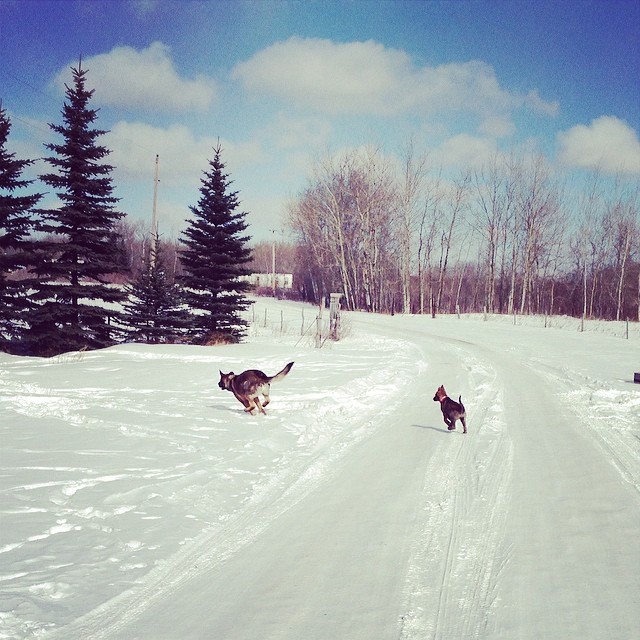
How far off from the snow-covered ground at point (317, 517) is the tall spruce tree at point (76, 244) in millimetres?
10131

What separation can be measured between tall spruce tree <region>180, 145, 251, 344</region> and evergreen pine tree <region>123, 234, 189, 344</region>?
3.89ft

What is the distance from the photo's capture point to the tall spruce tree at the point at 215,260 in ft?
69.8

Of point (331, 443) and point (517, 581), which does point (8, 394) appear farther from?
point (517, 581)

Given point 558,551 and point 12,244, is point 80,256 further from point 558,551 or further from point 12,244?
point 558,551

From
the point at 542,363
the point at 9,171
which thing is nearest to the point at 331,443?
the point at 542,363

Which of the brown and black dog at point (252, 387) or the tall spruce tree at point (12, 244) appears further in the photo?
the tall spruce tree at point (12, 244)

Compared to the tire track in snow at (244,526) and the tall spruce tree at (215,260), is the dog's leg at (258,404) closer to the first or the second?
the tire track in snow at (244,526)

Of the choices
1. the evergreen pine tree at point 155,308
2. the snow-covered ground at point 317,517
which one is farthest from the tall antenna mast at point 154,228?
the snow-covered ground at point 317,517

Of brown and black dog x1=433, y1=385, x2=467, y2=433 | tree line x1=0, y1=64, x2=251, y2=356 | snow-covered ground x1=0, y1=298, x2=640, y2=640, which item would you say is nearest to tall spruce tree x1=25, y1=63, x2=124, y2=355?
tree line x1=0, y1=64, x2=251, y2=356

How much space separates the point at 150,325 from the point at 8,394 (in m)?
13.4

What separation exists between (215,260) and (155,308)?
3.76m

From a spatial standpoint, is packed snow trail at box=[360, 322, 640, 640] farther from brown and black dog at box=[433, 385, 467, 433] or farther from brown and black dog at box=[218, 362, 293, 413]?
brown and black dog at box=[218, 362, 293, 413]

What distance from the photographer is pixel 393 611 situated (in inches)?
116

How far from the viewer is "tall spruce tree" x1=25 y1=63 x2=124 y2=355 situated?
19.1m
